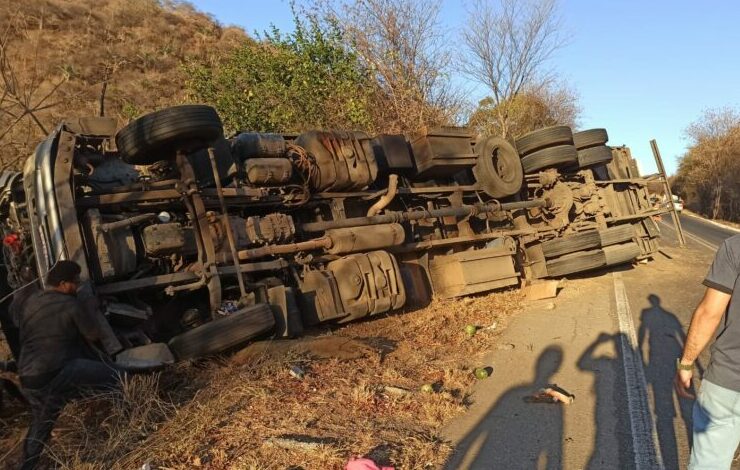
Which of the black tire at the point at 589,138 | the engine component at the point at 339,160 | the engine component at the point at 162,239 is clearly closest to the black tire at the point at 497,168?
the black tire at the point at 589,138

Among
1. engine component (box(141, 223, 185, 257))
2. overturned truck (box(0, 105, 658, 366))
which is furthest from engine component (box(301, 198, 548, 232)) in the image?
engine component (box(141, 223, 185, 257))

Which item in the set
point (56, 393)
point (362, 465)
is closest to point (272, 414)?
point (362, 465)

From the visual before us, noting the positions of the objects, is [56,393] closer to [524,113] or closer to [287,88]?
[287,88]

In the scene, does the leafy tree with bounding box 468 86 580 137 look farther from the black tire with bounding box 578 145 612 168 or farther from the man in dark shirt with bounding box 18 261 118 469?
the man in dark shirt with bounding box 18 261 118 469

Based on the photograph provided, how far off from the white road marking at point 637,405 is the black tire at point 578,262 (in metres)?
2.18

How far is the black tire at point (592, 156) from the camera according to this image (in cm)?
970

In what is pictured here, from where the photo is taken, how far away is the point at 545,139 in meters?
9.16

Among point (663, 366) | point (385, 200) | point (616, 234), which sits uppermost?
point (385, 200)

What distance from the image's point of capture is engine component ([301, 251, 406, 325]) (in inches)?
231

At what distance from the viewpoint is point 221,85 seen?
14773mm

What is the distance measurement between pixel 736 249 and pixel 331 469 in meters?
2.25

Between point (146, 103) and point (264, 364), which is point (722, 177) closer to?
point (146, 103)

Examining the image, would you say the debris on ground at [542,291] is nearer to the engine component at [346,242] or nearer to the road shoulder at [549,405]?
the road shoulder at [549,405]

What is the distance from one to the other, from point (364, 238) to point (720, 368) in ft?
14.8
